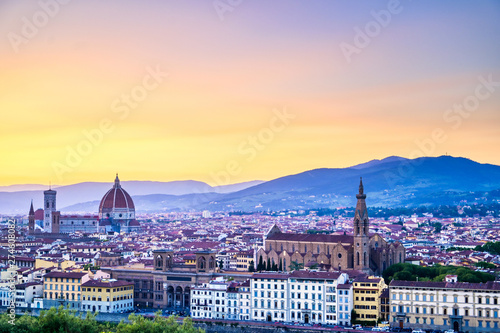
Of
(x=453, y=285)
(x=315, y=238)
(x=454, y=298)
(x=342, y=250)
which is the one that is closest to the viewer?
(x=454, y=298)

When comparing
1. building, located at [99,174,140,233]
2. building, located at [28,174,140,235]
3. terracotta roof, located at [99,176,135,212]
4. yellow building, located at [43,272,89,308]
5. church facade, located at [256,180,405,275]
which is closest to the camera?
yellow building, located at [43,272,89,308]

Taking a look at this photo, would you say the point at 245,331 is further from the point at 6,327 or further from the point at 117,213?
the point at 117,213

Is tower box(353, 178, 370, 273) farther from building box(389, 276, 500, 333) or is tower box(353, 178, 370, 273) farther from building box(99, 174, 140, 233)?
building box(99, 174, 140, 233)

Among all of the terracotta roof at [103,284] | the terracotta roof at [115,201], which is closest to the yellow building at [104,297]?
the terracotta roof at [103,284]

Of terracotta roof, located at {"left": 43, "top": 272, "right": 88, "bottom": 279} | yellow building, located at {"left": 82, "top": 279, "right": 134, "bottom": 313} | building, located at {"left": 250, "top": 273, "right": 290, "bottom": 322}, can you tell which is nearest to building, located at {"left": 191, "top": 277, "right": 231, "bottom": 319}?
building, located at {"left": 250, "top": 273, "right": 290, "bottom": 322}

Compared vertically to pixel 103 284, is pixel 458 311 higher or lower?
lower

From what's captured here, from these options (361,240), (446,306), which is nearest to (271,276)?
(446,306)

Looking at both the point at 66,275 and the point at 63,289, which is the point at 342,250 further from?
the point at 63,289
